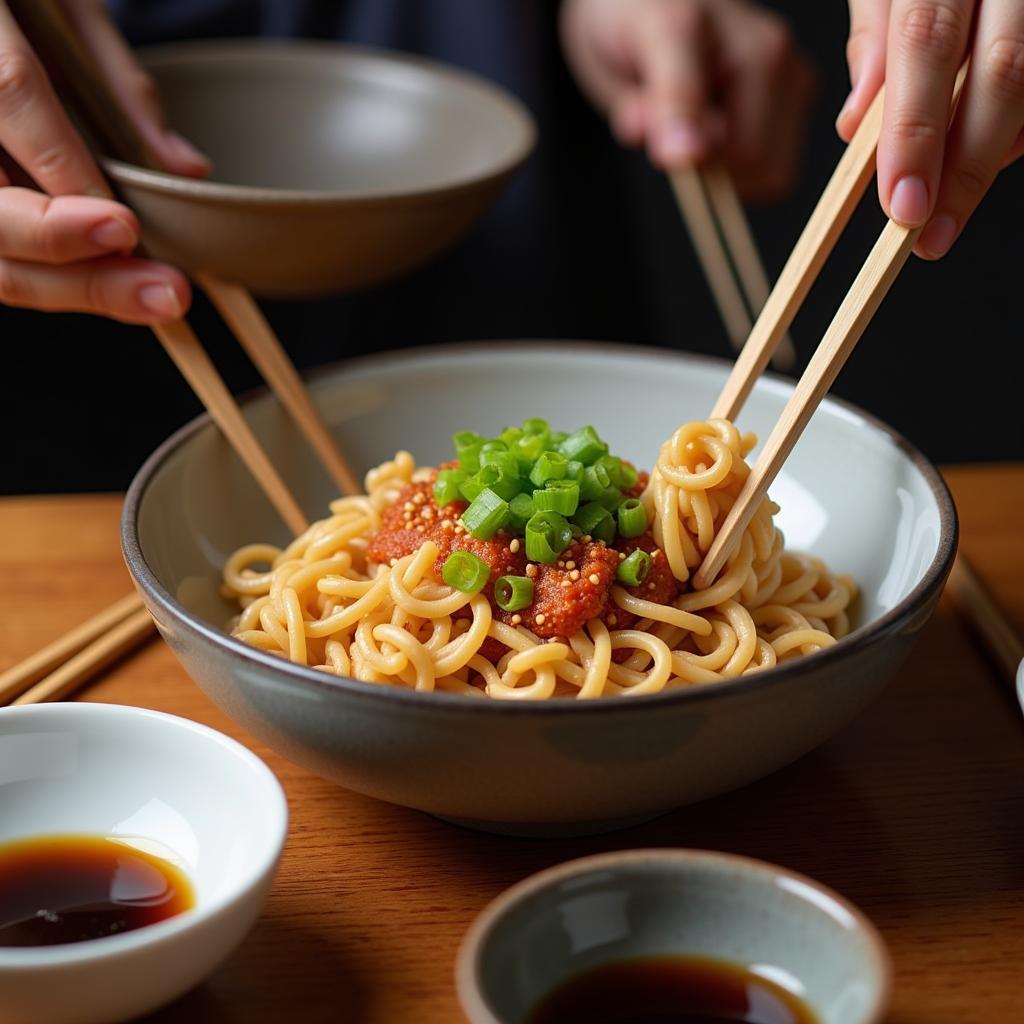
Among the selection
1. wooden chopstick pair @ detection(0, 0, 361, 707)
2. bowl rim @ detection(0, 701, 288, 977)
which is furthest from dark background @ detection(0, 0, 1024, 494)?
bowl rim @ detection(0, 701, 288, 977)

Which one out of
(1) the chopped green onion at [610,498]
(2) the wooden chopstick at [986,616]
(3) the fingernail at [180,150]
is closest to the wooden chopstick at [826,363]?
(1) the chopped green onion at [610,498]

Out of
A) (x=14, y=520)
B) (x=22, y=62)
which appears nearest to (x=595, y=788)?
(x=22, y=62)

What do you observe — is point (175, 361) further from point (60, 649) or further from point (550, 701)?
point (550, 701)

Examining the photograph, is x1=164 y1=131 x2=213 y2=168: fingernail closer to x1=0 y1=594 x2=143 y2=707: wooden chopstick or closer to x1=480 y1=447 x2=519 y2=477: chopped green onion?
x1=0 y1=594 x2=143 y2=707: wooden chopstick

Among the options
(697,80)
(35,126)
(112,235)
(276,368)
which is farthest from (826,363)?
(697,80)

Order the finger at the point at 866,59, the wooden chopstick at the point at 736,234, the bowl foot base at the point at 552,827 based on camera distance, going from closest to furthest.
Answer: the bowl foot base at the point at 552,827 < the finger at the point at 866,59 < the wooden chopstick at the point at 736,234

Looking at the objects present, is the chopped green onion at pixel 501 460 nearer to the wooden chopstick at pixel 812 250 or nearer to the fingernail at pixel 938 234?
the wooden chopstick at pixel 812 250

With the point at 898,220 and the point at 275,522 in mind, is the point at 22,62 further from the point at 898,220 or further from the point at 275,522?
the point at 898,220
